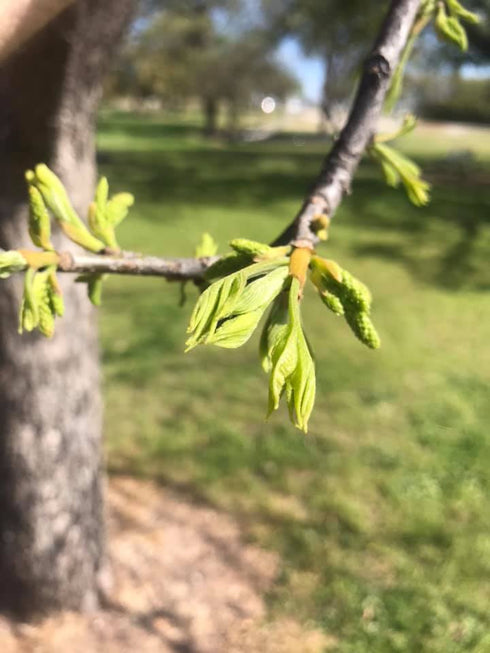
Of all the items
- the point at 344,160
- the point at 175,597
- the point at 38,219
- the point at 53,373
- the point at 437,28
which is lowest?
the point at 175,597

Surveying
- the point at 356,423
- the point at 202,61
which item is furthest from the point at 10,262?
the point at 202,61

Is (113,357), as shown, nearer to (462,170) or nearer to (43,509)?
(43,509)

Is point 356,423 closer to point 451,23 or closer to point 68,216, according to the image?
point 451,23

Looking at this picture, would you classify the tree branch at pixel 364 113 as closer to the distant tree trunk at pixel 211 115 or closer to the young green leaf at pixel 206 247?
the young green leaf at pixel 206 247

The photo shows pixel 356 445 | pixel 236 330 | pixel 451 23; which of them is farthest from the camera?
pixel 356 445

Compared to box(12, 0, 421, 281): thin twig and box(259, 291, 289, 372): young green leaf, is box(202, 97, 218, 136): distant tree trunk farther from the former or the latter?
box(259, 291, 289, 372): young green leaf

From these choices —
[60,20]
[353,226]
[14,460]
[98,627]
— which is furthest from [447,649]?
[353,226]

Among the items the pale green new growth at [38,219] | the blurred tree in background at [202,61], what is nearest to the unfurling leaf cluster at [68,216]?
the pale green new growth at [38,219]
